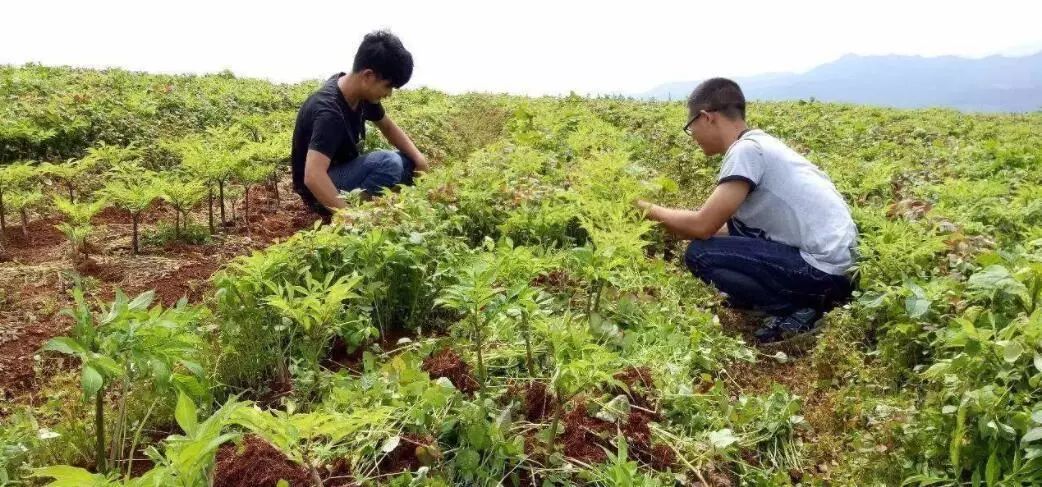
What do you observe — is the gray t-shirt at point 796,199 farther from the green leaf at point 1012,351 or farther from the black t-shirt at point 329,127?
the black t-shirt at point 329,127

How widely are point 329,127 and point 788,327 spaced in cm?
329

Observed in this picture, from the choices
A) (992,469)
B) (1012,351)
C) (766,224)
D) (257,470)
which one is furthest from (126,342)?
(766,224)

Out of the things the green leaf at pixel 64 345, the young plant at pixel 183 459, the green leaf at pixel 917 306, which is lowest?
the green leaf at pixel 917 306

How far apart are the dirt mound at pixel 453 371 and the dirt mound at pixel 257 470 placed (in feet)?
2.32

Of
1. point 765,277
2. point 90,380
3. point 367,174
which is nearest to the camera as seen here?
point 90,380

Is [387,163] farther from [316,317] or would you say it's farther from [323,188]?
[316,317]

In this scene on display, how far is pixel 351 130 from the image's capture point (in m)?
5.15

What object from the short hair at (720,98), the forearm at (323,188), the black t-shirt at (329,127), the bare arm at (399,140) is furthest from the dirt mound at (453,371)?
the bare arm at (399,140)

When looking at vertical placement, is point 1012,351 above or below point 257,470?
above

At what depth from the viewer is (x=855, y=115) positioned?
12.9 meters

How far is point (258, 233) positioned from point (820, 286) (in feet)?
13.9

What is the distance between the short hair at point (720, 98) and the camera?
399 centimetres

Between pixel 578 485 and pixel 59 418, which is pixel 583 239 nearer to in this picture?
pixel 578 485

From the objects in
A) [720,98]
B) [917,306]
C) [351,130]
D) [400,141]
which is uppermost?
[720,98]
